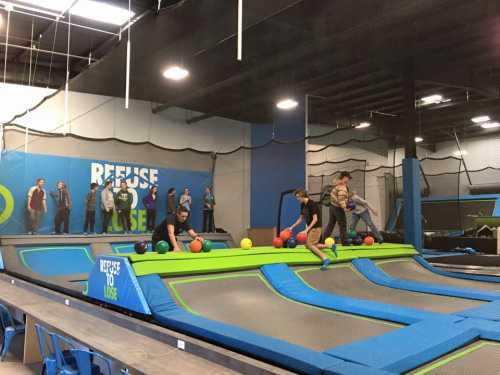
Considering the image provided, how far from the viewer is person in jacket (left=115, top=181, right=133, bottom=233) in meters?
9.26

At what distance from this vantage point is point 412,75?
8203 millimetres

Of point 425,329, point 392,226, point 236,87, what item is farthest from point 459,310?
point 392,226

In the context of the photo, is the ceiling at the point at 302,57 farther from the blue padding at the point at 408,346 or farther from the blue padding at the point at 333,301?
the blue padding at the point at 408,346

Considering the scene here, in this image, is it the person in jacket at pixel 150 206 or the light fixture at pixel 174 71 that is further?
the person in jacket at pixel 150 206

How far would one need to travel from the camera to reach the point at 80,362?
242cm

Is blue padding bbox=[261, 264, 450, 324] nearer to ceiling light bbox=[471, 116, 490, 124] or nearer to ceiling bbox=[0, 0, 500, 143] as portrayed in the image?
ceiling bbox=[0, 0, 500, 143]

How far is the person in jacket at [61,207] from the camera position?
7.99 m

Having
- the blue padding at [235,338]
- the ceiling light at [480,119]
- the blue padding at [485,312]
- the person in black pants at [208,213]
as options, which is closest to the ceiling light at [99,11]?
the blue padding at [235,338]

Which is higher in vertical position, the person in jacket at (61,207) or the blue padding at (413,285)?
the person in jacket at (61,207)

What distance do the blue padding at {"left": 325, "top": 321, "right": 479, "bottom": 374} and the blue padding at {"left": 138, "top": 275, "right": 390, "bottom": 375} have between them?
226 millimetres

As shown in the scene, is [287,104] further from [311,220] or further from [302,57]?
[311,220]

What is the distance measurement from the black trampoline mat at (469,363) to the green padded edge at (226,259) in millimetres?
2235

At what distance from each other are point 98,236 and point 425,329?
21.9ft

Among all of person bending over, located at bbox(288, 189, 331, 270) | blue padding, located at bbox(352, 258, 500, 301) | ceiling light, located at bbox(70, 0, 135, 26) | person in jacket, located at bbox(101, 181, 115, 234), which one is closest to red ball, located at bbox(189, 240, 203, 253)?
person bending over, located at bbox(288, 189, 331, 270)
